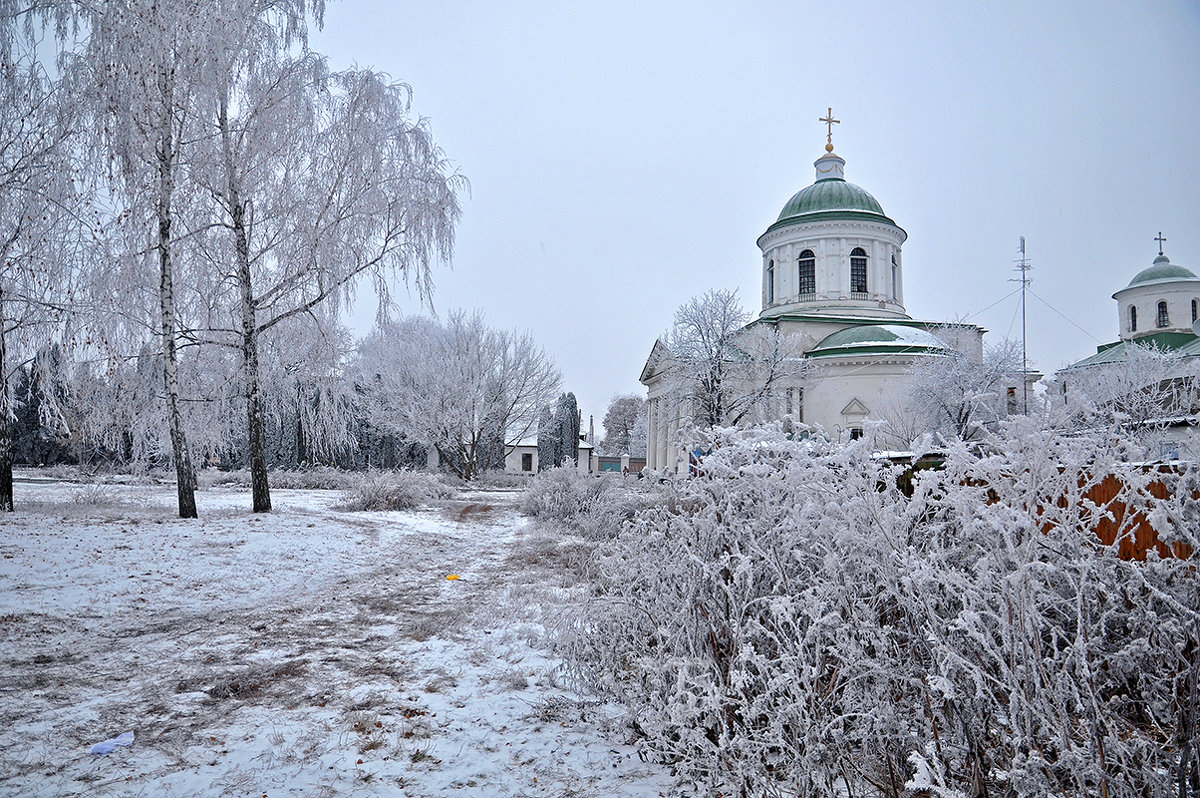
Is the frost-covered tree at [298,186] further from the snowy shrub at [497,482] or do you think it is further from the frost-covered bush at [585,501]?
the snowy shrub at [497,482]

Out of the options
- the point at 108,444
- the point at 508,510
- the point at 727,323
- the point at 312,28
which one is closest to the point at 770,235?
the point at 727,323

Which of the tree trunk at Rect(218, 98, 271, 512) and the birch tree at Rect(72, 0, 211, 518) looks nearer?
the birch tree at Rect(72, 0, 211, 518)

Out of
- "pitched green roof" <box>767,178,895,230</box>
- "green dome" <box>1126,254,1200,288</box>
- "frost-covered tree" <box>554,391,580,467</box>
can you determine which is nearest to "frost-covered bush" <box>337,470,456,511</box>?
"frost-covered tree" <box>554,391,580,467</box>

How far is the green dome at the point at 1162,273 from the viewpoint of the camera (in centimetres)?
3912

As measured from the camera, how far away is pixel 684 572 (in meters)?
3.11

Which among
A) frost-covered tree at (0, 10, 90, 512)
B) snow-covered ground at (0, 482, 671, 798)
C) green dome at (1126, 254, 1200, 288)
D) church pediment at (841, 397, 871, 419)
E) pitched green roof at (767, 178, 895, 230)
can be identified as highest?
pitched green roof at (767, 178, 895, 230)

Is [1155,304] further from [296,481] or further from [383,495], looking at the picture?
[296,481]

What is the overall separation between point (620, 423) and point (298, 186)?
66.2 metres

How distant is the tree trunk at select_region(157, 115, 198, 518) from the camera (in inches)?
370

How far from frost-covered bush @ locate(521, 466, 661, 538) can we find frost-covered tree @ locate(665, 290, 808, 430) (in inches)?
393

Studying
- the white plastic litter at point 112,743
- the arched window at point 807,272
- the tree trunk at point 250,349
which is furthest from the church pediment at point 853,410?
the white plastic litter at point 112,743

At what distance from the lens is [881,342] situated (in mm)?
28109

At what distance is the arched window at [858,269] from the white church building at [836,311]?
5 centimetres

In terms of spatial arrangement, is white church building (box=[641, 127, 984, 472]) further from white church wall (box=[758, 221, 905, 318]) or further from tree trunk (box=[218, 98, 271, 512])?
tree trunk (box=[218, 98, 271, 512])
